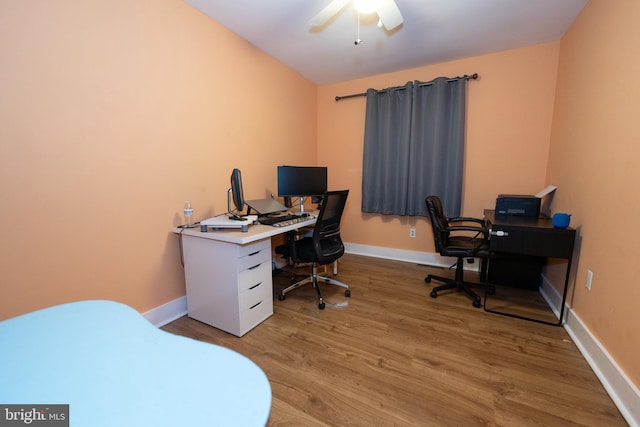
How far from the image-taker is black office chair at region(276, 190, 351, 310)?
88.4 inches

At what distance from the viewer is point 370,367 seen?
5.29 ft

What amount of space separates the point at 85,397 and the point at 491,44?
Result: 372 centimetres

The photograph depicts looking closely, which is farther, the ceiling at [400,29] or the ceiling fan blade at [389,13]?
the ceiling at [400,29]

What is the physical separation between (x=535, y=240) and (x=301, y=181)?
2.17m

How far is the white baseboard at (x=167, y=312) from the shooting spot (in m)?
2.00

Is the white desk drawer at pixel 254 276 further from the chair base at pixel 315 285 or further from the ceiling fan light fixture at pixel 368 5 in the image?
the ceiling fan light fixture at pixel 368 5

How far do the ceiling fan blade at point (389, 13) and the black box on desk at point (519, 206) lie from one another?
1806 millimetres

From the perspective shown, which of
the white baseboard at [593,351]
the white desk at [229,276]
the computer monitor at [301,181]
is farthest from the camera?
the computer monitor at [301,181]

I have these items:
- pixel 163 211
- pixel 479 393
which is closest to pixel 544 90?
pixel 479 393

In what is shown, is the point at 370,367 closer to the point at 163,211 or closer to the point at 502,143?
the point at 163,211

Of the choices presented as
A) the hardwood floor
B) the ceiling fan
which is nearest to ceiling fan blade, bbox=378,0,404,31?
the ceiling fan

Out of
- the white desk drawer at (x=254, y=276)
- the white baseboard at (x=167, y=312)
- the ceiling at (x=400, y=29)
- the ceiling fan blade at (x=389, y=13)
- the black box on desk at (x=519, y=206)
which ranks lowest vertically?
the white baseboard at (x=167, y=312)

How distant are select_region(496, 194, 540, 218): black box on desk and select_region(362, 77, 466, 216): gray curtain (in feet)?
2.06

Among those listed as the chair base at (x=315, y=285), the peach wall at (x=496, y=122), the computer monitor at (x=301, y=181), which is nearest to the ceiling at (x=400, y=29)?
the peach wall at (x=496, y=122)
